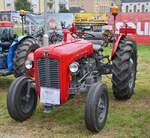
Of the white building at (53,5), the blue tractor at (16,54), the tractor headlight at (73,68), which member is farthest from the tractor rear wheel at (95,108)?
the white building at (53,5)

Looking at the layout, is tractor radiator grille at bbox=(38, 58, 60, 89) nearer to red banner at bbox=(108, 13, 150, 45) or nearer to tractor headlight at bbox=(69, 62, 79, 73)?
tractor headlight at bbox=(69, 62, 79, 73)

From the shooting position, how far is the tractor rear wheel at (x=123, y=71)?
25.3ft

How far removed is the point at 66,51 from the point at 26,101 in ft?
3.64

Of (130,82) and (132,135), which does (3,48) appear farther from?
(132,135)

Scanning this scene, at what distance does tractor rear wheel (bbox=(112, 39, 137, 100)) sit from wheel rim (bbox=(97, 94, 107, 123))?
1175 mm

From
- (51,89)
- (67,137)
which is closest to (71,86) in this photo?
(51,89)

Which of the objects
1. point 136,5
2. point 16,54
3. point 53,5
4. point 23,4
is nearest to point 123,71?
point 16,54

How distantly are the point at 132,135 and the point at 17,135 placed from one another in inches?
66.1

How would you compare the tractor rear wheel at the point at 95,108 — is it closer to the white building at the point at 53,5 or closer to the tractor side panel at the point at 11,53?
the tractor side panel at the point at 11,53

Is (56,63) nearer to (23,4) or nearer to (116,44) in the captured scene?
(116,44)

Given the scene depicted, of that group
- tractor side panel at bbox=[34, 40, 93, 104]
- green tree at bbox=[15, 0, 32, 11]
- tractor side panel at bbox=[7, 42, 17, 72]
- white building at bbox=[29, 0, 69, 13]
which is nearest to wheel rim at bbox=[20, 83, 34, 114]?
tractor side panel at bbox=[34, 40, 93, 104]

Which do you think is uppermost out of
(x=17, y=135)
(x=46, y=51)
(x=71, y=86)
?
(x=46, y=51)

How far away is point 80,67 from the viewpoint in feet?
22.9

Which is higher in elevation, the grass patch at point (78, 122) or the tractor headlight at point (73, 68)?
the tractor headlight at point (73, 68)
